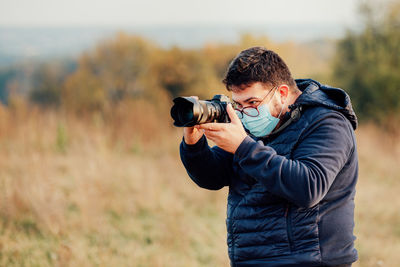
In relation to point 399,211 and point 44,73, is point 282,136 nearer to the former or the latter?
point 399,211

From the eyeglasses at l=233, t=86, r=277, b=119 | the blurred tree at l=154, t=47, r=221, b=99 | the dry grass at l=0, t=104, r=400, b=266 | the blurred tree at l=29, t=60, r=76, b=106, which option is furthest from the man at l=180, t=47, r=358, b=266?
the blurred tree at l=154, t=47, r=221, b=99

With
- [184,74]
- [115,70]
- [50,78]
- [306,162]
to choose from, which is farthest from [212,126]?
[50,78]

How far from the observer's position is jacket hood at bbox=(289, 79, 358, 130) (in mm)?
1688

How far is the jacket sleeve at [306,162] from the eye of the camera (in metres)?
1.52

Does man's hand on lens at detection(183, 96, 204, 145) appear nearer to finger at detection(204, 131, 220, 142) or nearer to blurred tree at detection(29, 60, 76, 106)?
finger at detection(204, 131, 220, 142)

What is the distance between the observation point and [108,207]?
4.96m

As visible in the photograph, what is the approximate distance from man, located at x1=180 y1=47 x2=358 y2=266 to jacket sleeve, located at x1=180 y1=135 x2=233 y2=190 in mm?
93

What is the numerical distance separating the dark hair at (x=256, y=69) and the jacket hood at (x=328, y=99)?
0.14 meters

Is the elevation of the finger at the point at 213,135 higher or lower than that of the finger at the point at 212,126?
lower

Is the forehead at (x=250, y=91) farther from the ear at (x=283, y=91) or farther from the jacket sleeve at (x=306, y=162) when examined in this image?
the jacket sleeve at (x=306, y=162)

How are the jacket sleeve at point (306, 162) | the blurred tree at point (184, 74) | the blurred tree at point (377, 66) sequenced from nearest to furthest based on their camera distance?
the jacket sleeve at point (306, 162)
the blurred tree at point (377, 66)
the blurred tree at point (184, 74)

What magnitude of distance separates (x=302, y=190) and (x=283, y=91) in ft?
1.70

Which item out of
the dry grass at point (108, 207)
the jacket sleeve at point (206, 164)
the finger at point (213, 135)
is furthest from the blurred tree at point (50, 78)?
the finger at point (213, 135)

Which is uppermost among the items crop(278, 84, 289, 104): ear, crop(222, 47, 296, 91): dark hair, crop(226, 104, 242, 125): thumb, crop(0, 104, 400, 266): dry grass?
crop(222, 47, 296, 91): dark hair
